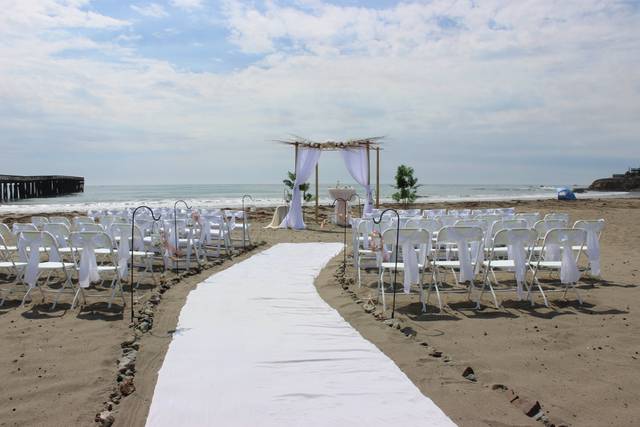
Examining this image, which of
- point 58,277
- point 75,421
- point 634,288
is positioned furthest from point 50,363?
point 634,288

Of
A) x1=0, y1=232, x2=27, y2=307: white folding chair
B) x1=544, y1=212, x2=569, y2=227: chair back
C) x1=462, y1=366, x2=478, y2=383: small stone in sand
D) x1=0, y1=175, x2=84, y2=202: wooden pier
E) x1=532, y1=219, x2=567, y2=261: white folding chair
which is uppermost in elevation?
x1=0, y1=175, x2=84, y2=202: wooden pier

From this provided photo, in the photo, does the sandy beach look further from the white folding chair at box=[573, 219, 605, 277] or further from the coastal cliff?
the coastal cliff

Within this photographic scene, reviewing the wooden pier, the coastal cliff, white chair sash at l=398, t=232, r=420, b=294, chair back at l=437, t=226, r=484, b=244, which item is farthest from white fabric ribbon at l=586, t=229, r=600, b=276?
the coastal cliff

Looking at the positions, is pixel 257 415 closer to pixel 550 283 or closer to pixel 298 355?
pixel 298 355

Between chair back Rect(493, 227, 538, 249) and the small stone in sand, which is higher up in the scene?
chair back Rect(493, 227, 538, 249)

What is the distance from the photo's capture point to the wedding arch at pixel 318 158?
49.5 feet

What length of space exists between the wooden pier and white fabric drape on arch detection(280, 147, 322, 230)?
26715mm

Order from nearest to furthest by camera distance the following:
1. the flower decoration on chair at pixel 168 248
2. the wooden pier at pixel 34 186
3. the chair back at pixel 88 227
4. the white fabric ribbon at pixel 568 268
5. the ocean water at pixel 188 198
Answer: the white fabric ribbon at pixel 568 268 < the chair back at pixel 88 227 < the flower decoration on chair at pixel 168 248 < the ocean water at pixel 188 198 < the wooden pier at pixel 34 186

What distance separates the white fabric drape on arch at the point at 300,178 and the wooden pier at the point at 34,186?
2672cm

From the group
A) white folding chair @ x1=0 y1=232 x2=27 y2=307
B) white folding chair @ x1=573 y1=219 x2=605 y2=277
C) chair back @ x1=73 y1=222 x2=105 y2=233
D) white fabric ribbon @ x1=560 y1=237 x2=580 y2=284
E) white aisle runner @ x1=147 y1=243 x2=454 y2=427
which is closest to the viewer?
white aisle runner @ x1=147 y1=243 x2=454 y2=427

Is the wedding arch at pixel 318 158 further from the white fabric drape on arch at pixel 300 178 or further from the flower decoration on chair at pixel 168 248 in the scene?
the flower decoration on chair at pixel 168 248

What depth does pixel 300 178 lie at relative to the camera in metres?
15.3

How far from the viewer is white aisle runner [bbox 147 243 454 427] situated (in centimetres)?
275

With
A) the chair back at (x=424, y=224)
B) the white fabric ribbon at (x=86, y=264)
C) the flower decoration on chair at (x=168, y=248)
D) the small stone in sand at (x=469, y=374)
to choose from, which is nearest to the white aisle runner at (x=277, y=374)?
the small stone in sand at (x=469, y=374)
